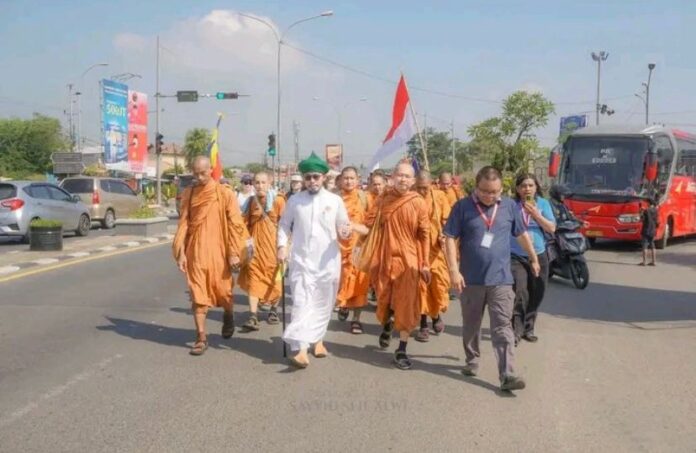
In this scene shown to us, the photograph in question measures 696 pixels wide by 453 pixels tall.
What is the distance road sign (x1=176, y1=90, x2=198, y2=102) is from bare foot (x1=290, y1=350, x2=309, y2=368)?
91.8 ft

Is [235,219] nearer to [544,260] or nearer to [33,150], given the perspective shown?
[544,260]

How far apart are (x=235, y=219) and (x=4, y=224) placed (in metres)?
12.0

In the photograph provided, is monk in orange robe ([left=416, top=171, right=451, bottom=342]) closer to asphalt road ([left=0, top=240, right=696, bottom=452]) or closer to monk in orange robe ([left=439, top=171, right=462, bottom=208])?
asphalt road ([left=0, top=240, right=696, bottom=452])

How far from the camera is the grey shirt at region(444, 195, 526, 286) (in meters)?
5.64

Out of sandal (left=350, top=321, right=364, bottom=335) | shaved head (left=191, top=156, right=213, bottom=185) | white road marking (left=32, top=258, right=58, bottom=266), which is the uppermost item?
shaved head (left=191, top=156, right=213, bottom=185)

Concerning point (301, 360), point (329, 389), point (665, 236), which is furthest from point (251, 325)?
point (665, 236)

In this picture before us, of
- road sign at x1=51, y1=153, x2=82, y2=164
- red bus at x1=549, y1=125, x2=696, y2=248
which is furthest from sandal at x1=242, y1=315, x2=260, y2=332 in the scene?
road sign at x1=51, y1=153, x2=82, y2=164

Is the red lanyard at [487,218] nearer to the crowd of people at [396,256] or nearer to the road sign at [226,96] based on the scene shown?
the crowd of people at [396,256]

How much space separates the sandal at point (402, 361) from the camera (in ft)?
20.2

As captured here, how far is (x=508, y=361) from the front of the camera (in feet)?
18.0

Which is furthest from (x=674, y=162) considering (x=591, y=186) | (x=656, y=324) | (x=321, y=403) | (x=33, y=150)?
(x=33, y=150)

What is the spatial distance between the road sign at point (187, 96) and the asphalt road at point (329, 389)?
24571 mm

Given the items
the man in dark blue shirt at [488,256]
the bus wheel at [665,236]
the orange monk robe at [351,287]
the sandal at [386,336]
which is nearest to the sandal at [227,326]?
the orange monk robe at [351,287]

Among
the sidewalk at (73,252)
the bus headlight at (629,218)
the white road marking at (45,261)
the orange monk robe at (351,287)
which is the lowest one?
the sidewalk at (73,252)
